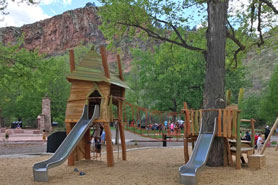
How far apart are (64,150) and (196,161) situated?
387cm

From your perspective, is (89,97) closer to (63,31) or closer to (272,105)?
(272,105)

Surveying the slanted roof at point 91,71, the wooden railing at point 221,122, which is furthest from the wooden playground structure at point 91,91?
the wooden railing at point 221,122

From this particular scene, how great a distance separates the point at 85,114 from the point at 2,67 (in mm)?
3293

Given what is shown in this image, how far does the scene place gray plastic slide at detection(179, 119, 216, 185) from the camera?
7176 mm

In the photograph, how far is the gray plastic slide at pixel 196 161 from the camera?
7176mm

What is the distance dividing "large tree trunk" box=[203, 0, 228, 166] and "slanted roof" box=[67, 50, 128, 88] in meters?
3.42

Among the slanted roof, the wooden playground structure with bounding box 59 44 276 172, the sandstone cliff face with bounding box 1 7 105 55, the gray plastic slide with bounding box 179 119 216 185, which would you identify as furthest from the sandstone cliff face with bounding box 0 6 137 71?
the gray plastic slide with bounding box 179 119 216 185

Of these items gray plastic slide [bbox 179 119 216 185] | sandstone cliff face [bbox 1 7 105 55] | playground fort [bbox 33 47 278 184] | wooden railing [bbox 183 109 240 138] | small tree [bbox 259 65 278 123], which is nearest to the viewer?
gray plastic slide [bbox 179 119 216 185]

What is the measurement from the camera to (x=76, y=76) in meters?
10.6

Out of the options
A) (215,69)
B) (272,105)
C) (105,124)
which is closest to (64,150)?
(105,124)

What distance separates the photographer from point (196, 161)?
7.99 meters

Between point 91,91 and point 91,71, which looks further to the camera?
point 91,71

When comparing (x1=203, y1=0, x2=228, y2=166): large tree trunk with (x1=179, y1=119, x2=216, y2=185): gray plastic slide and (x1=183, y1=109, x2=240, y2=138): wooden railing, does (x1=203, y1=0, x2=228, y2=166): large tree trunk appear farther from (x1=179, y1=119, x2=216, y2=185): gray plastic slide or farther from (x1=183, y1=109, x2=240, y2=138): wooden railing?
(x1=179, y1=119, x2=216, y2=185): gray plastic slide

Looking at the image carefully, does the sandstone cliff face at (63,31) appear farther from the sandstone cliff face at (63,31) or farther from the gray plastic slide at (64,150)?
the gray plastic slide at (64,150)
